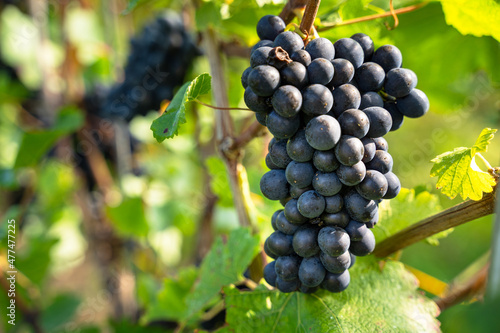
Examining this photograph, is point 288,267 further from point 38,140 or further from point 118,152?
point 118,152

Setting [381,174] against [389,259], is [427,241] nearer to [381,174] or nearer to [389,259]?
[389,259]

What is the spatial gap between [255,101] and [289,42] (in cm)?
9

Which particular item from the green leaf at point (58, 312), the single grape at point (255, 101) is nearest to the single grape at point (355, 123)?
the single grape at point (255, 101)

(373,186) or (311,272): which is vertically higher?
(373,186)

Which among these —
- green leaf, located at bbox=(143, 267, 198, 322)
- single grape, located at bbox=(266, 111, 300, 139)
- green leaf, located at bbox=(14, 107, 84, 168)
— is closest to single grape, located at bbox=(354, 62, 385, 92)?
single grape, located at bbox=(266, 111, 300, 139)

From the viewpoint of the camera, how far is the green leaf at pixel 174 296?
102 cm

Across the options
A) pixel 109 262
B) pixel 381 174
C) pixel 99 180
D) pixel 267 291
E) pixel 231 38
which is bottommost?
pixel 109 262

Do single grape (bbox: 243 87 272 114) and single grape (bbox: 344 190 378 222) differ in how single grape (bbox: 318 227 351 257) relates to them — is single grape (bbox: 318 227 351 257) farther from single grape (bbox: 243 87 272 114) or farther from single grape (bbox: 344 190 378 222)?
single grape (bbox: 243 87 272 114)

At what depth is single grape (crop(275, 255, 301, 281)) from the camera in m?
0.57

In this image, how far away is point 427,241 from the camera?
720 mm

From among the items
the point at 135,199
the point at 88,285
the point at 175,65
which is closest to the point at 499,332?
the point at 175,65

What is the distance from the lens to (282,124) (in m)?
0.53

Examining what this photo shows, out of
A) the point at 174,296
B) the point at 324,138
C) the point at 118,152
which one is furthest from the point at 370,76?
the point at 118,152

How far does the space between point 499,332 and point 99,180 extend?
1588 millimetres
